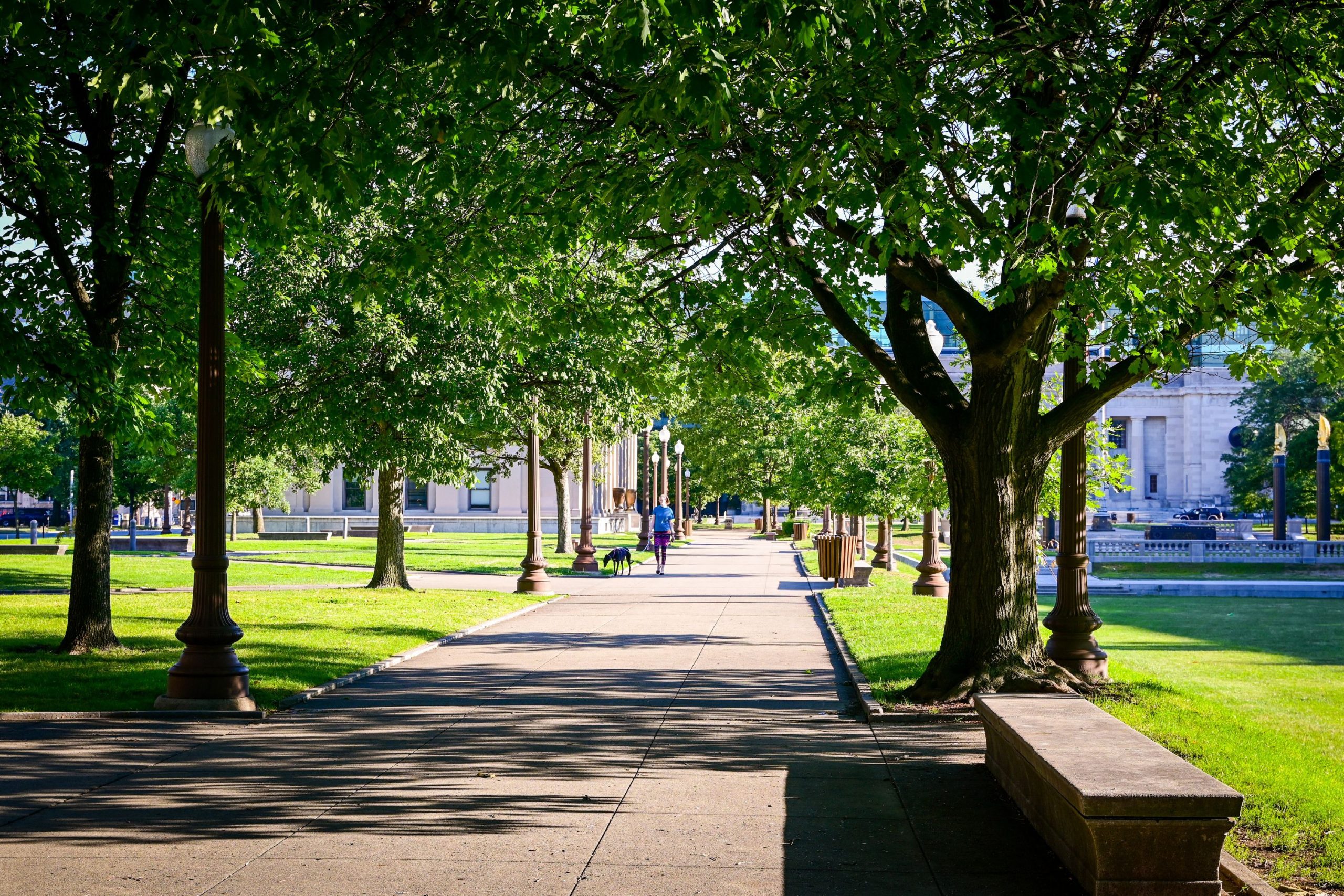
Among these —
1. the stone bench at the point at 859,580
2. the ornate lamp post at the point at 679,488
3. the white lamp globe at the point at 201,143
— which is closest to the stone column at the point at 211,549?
the white lamp globe at the point at 201,143

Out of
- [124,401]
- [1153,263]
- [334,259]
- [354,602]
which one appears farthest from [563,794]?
[334,259]

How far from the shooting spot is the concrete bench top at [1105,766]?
199 inches

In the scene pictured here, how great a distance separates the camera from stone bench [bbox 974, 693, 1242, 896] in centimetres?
507

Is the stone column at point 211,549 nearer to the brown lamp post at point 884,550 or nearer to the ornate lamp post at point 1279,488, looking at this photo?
the brown lamp post at point 884,550

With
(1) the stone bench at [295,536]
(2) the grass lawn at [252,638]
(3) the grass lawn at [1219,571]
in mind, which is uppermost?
(2) the grass lawn at [252,638]

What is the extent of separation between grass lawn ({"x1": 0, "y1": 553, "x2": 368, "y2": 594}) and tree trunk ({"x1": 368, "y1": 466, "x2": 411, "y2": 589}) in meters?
2.29

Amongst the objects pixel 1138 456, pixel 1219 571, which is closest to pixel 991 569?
pixel 1219 571

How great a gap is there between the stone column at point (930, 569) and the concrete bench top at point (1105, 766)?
1713 cm

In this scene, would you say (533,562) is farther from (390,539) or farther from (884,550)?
(884,550)

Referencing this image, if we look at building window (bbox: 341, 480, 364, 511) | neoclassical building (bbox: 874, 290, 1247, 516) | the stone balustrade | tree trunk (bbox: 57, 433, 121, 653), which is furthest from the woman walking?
neoclassical building (bbox: 874, 290, 1247, 516)

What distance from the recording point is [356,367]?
21.7 meters

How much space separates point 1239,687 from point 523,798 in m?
10.3

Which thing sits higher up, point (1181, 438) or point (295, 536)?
point (1181, 438)

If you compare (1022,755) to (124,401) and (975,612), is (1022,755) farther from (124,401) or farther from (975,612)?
(124,401)
